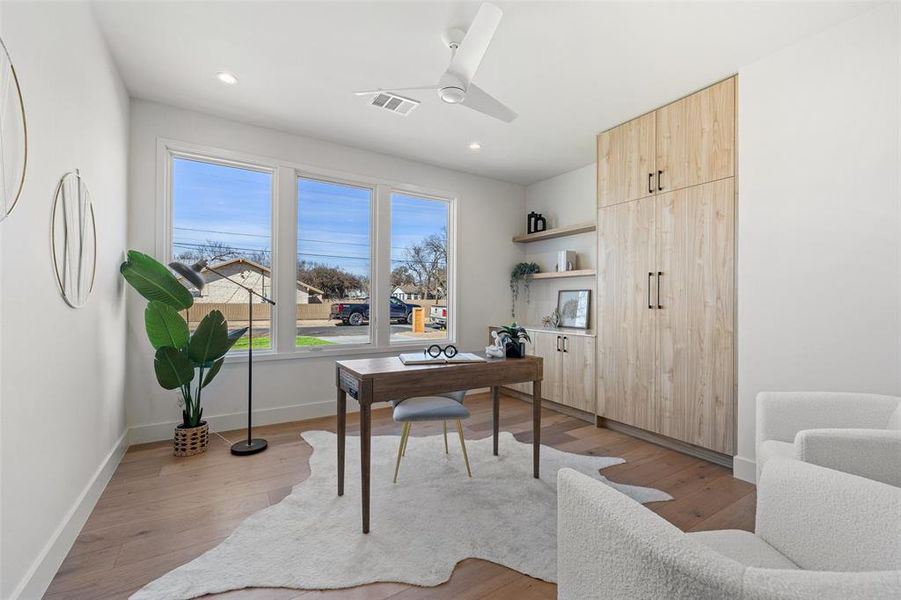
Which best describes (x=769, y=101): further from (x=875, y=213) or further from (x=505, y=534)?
(x=505, y=534)

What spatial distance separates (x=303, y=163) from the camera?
3.94 metres

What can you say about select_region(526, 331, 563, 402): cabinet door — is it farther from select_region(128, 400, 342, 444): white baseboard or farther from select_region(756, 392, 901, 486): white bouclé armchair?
select_region(756, 392, 901, 486): white bouclé armchair

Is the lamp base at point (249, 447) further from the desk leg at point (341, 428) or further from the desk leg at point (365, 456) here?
the desk leg at point (365, 456)

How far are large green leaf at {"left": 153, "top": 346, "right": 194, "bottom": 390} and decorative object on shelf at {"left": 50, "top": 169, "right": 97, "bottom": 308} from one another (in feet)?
2.34

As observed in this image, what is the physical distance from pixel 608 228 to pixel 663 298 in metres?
0.85

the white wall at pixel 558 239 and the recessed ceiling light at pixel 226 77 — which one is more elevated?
the recessed ceiling light at pixel 226 77

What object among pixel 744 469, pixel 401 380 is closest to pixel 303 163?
pixel 401 380

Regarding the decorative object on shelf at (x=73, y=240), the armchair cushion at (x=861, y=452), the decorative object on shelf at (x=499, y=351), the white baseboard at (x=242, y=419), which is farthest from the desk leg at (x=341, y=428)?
the armchair cushion at (x=861, y=452)

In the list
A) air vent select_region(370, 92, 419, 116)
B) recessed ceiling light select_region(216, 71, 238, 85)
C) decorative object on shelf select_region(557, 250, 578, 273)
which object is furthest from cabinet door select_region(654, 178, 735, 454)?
recessed ceiling light select_region(216, 71, 238, 85)

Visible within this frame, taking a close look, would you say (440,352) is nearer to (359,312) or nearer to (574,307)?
(359,312)

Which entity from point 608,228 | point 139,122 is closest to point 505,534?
point 608,228

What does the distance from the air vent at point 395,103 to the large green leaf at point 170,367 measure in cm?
240

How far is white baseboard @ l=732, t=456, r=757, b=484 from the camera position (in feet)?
8.63

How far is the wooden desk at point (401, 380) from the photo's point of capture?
1.98m
